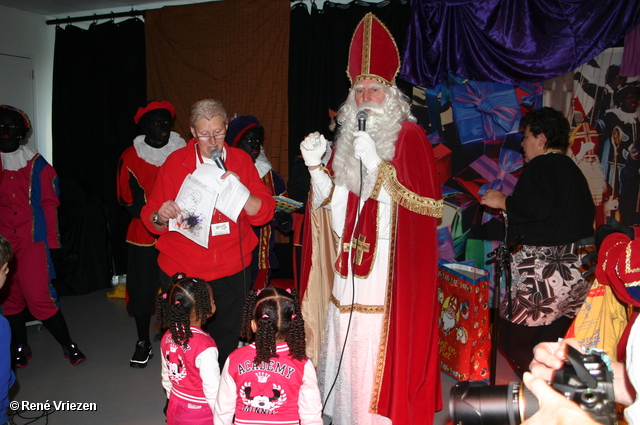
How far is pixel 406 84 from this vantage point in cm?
517

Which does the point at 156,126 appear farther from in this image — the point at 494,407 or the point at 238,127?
the point at 494,407

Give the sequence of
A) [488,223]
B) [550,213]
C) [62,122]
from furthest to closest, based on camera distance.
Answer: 1. [62,122]
2. [488,223]
3. [550,213]

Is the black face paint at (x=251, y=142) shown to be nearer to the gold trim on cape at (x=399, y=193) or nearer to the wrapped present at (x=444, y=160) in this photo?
the gold trim on cape at (x=399, y=193)

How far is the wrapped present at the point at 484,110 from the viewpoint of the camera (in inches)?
194

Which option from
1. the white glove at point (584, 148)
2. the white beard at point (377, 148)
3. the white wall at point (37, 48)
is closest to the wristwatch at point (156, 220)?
the white beard at point (377, 148)

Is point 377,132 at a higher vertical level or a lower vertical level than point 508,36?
lower

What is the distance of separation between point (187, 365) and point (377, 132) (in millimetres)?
1492

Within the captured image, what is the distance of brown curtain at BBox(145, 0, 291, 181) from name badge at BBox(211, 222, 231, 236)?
289cm

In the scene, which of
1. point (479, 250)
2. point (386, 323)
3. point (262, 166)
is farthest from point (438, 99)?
point (386, 323)

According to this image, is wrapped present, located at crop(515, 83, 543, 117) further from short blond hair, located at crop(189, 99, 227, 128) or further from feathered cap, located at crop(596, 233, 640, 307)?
feathered cap, located at crop(596, 233, 640, 307)

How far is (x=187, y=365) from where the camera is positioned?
244cm

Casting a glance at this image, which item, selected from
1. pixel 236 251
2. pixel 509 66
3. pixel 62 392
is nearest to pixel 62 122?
Result: pixel 62 392

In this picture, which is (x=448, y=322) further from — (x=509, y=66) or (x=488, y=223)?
(x=509, y=66)

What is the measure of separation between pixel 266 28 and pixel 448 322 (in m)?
3.55
